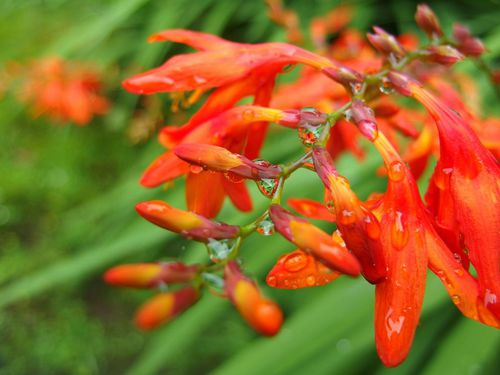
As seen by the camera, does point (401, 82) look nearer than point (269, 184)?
No

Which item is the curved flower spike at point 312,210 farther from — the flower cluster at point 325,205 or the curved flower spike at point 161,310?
the curved flower spike at point 161,310

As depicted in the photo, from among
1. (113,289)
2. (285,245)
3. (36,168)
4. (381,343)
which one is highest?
(381,343)

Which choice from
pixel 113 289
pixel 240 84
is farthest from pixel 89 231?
pixel 240 84

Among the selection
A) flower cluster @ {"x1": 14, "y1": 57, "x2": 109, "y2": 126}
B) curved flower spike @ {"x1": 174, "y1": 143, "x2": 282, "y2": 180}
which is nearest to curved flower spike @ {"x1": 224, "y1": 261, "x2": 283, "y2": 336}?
curved flower spike @ {"x1": 174, "y1": 143, "x2": 282, "y2": 180}

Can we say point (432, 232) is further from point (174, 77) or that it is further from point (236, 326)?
point (236, 326)

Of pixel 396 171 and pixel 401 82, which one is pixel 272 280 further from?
pixel 401 82

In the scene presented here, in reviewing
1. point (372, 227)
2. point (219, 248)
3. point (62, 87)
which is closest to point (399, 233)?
point (372, 227)
